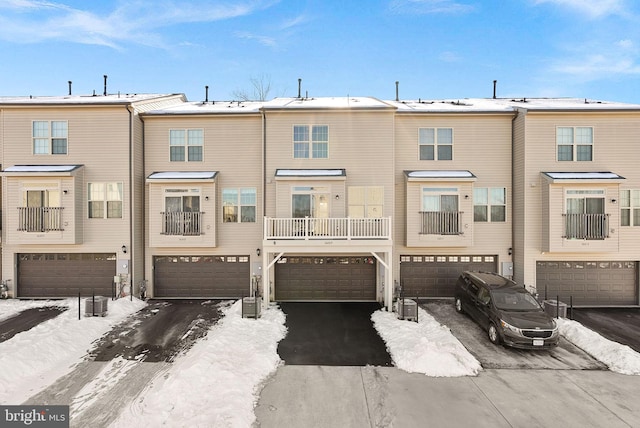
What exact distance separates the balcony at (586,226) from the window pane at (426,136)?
21.7 ft

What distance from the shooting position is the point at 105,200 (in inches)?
563

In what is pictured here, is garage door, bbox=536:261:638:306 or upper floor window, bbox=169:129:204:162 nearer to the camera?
garage door, bbox=536:261:638:306

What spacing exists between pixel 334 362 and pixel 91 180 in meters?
13.7

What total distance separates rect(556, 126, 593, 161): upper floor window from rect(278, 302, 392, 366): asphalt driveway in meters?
11.2

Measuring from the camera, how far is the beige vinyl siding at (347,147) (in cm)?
1412

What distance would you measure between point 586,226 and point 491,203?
381 cm

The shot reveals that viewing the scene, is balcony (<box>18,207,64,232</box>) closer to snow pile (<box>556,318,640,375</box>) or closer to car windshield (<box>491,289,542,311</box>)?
car windshield (<box>491,289,542,311</box>)

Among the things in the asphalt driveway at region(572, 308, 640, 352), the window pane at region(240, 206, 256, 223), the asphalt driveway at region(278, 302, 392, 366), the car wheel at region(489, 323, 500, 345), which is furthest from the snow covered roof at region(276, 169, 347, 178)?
the asphalt driveway at region(572, 308, 640, 352)

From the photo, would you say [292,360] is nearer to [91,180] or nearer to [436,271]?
[436,271]

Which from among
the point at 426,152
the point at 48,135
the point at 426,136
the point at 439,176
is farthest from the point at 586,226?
the point at 48,135

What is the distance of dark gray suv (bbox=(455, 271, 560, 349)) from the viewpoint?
29.8ft

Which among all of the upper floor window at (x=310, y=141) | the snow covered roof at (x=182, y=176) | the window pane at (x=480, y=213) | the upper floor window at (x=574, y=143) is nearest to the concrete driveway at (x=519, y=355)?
the window pane at (x=480, y=213)

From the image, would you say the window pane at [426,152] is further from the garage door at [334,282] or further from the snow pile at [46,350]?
the snow pile at [46,350]

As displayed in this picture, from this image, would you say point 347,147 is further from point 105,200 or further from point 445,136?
point 105,200
